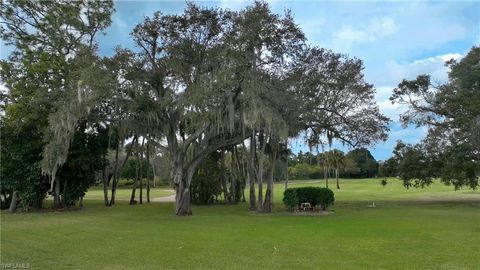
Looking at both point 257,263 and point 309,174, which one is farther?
point 309,174

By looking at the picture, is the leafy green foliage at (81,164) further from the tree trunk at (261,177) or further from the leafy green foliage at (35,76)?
the tree trunk at (261,177)

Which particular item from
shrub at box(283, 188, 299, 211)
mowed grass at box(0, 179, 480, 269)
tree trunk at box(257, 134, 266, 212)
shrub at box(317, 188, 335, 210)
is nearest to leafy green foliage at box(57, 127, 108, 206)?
tree trunk at box(257, 134, 266, 212)

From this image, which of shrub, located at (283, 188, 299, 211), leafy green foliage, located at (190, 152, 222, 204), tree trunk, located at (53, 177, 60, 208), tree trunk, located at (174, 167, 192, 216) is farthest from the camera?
leafy green foliage, located at (190, 152, 222, 204)

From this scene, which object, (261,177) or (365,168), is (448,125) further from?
(365,168)

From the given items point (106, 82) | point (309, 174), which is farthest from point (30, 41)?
point (309, 174)

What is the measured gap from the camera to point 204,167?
36.0m

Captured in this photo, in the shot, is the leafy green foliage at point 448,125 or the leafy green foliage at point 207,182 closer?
the leafy green foliage at point 448,125

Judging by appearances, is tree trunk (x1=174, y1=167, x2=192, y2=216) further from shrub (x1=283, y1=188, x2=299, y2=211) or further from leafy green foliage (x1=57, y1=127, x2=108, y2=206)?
leafy green foliage (x1=57, y1=127, x2=108, y2=206)

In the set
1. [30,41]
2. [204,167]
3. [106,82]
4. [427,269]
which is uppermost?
[30,41]

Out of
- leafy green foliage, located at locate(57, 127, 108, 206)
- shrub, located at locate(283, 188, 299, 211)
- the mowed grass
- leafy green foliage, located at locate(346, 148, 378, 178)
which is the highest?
leafy green foliage, located at locate(346, 148, 378, 178)

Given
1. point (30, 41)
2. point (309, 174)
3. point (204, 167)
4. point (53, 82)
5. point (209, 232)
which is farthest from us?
point (309, 174)

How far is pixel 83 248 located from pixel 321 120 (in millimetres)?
17478

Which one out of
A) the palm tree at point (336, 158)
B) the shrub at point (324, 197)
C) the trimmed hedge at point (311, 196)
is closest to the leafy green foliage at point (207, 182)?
the trimmed hedge at point (311, 196)

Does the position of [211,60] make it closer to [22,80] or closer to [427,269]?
[22,80]
